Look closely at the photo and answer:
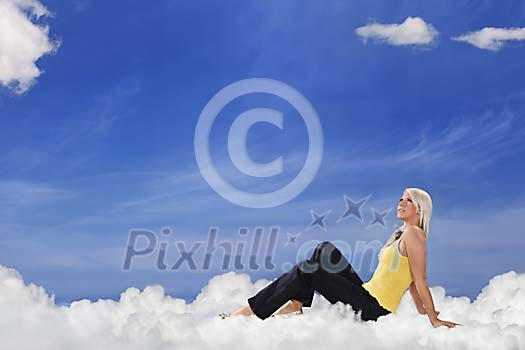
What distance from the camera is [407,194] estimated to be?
24.7ft

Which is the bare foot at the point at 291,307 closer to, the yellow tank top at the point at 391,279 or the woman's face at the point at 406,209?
the yellow tank top at the point at 391,279

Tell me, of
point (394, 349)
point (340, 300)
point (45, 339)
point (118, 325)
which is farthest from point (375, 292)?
point (45, 339)

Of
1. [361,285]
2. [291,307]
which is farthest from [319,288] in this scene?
[361,285]

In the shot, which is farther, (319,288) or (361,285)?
(361,285)

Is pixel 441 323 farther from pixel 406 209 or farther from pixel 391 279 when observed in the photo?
pixel 406 209

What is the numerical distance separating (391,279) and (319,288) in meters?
0.70

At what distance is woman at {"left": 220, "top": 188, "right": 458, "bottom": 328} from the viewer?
7.32 meters

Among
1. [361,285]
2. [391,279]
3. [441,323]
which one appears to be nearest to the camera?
[441,323]

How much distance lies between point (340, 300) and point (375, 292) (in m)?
0.35

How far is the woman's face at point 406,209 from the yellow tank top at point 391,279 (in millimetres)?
236

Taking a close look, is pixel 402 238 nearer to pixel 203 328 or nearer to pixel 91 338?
pixel 203 328

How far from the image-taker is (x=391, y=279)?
7.38 m

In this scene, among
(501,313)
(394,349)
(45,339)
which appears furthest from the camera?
(501,313)

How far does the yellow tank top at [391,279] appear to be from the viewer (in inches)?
289
